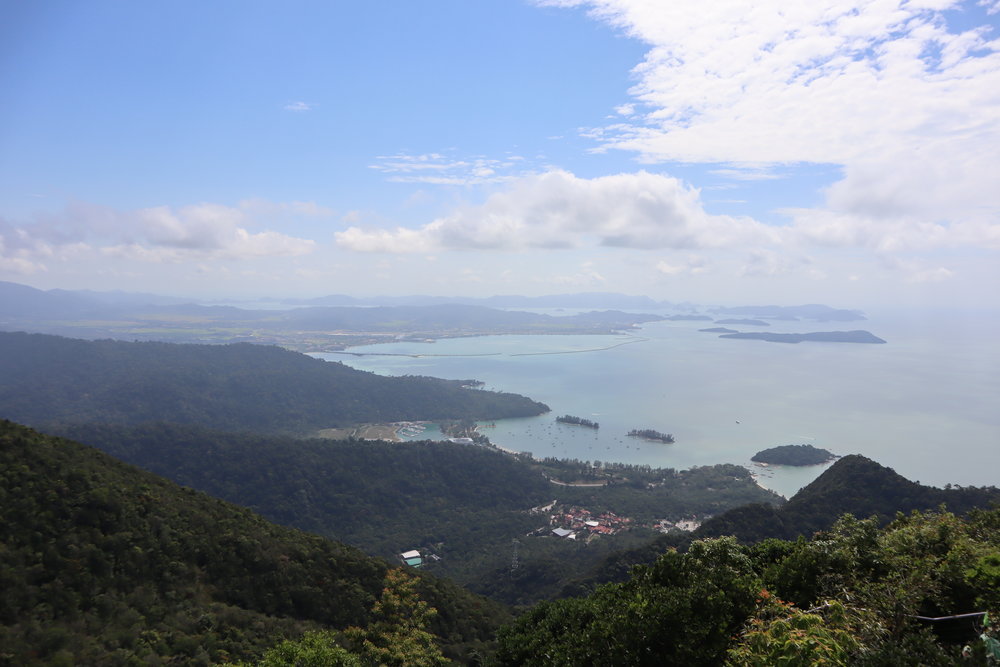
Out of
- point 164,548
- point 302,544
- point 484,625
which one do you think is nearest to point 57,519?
point 164,548

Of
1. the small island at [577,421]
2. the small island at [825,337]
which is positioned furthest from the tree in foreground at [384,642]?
the small island at [825,337]

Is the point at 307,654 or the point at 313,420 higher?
the point at 307,654

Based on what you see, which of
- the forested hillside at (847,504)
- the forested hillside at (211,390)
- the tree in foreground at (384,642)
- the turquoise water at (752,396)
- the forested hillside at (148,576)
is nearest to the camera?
the tree in foreground at (384,642)

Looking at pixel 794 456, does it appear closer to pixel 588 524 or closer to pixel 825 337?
pixel 588 524

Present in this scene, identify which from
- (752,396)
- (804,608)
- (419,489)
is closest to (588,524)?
(419,489)

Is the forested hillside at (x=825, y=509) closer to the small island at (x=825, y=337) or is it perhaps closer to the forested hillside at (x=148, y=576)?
the forested hillside at (x=148, y=576)

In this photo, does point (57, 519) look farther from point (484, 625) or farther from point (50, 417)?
point (50, 417)
